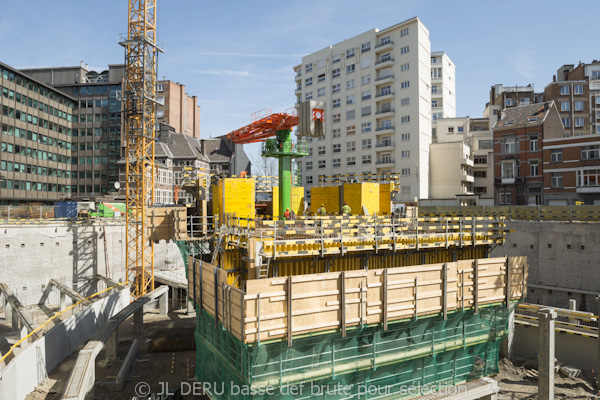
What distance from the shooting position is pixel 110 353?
1980cm

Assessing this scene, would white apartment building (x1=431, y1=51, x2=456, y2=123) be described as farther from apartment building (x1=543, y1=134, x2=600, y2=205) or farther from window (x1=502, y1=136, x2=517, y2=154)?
apartment building (x1=543, y1=134, x2=600, y2=205)

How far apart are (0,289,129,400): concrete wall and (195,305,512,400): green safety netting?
7.00 meters

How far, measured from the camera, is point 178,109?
7869 cm

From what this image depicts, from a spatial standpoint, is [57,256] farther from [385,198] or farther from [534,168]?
[534,168]

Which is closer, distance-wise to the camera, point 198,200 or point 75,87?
point 198,200

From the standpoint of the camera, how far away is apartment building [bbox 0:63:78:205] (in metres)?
58.0

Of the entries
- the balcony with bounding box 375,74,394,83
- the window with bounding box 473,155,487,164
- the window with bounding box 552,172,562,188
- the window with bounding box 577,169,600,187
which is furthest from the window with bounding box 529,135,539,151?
the balcony with bounding box 375,74,394,83

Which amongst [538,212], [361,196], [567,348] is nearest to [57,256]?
[361,196]

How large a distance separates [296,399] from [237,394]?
197 centimetres

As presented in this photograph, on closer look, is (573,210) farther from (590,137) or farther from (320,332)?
(320,332)

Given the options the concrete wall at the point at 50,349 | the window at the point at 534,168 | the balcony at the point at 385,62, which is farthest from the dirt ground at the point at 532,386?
the balcony at the point at 385,62

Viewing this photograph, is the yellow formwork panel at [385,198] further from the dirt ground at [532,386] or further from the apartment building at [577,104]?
the apartment building at [577,104]

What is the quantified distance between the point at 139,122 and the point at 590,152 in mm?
45890

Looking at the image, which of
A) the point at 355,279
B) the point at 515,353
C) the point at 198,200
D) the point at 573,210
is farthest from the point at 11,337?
the point at 573,210
